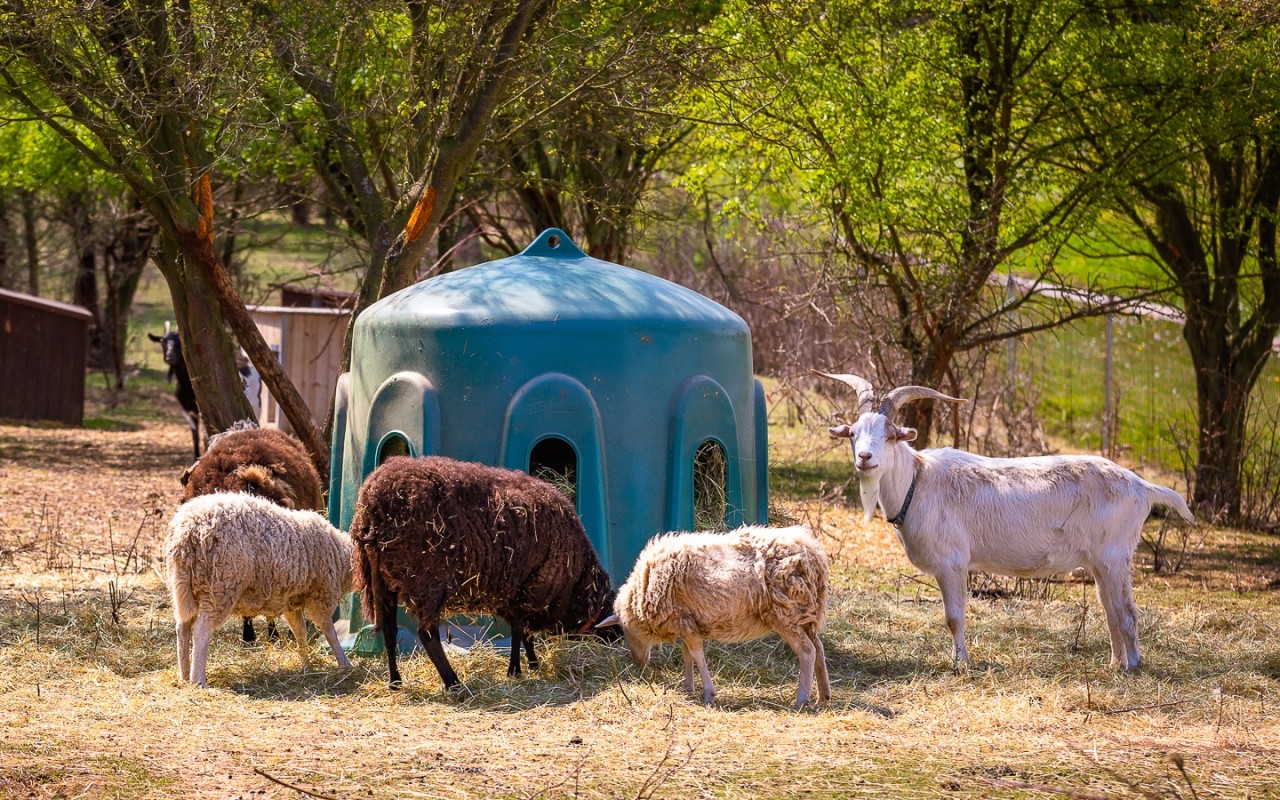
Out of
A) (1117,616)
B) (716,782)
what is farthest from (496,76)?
(716,782)

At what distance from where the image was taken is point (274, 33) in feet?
33.8

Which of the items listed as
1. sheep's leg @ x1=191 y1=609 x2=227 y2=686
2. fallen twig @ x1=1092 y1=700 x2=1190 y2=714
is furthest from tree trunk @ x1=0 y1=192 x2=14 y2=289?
fallen twig @ x1=1092 y1=700 x2=1190 y2=714

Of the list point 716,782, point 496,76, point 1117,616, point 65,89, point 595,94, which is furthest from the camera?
point 595,94

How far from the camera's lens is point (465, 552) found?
277 inches

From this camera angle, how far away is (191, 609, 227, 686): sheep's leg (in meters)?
7.21

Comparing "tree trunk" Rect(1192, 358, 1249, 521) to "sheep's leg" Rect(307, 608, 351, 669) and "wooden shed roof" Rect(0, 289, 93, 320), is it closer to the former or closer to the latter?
"sheep's leg" Rect(307, 608, 351, 669)

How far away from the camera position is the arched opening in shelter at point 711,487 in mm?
8859

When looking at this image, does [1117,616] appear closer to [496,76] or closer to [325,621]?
[325,621]

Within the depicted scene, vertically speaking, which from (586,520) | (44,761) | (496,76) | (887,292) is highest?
(496,76)

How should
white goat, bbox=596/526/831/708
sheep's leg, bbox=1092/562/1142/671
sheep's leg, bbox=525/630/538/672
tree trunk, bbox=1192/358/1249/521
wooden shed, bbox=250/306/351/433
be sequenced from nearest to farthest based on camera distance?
white goat, bbox=596/526/831/708, sheep's leg, bbox=525/630/538/672, sheep's leg, bbox=1092/562/1142/671, tree trunk, bbox=1192/358/1249/521, wooden shed, bbox=250/306/351/433

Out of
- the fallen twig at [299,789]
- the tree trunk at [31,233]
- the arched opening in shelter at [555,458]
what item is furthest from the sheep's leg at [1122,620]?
the tree trunk at [31,233]

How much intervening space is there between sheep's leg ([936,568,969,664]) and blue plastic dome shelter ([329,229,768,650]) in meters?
1.36

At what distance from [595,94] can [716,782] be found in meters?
7.07

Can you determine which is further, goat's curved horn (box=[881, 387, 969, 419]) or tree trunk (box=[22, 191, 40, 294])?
tree trunk (box=[22, 191, 40, 294])
